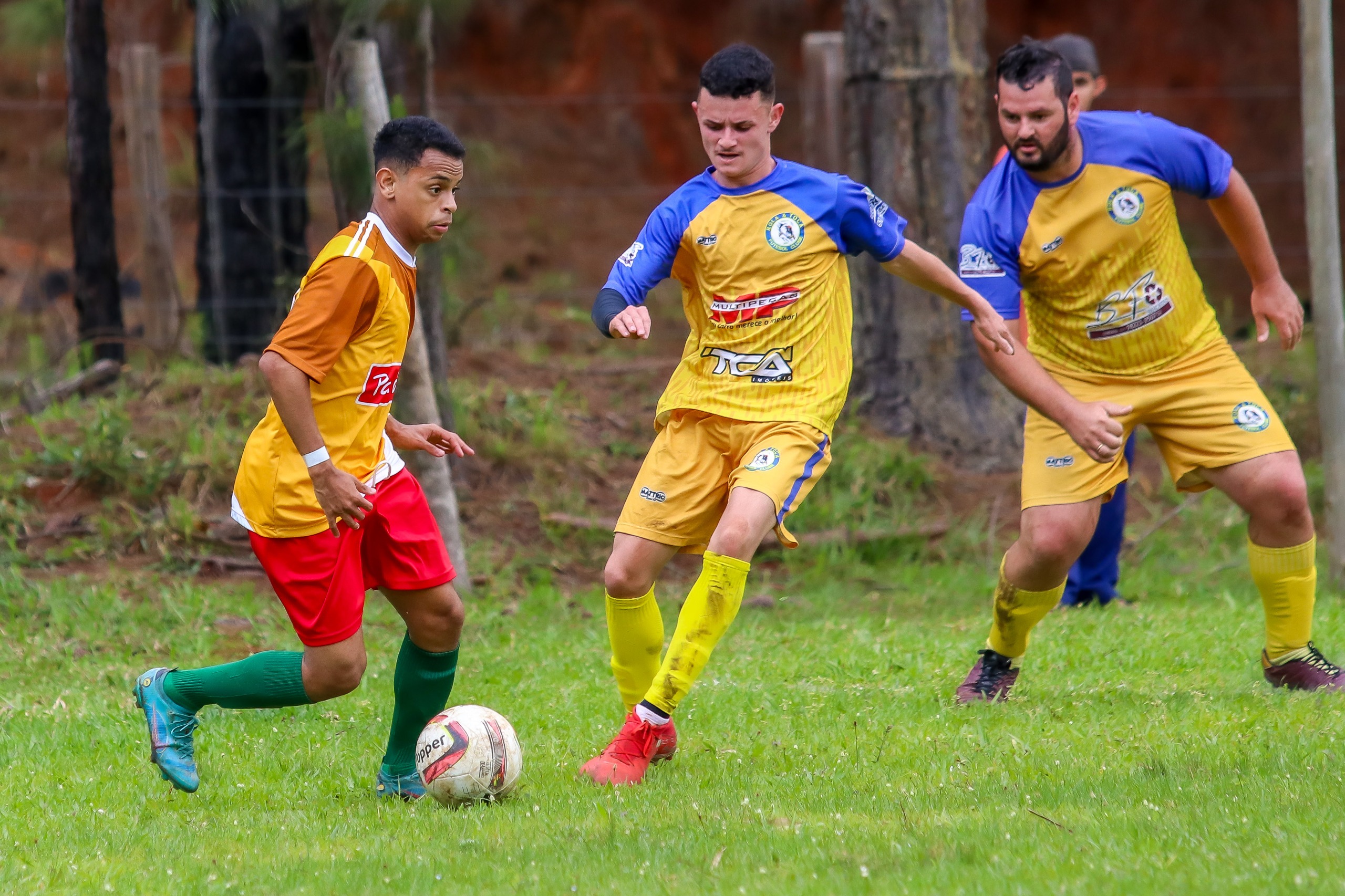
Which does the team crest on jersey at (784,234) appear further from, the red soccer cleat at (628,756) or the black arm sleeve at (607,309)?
the red soccer cleat at (628,756)

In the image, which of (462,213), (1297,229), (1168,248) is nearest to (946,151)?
(462,213)

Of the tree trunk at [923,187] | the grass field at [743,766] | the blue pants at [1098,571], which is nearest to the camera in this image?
the grass field at [743,766]

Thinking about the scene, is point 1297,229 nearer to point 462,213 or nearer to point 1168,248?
point 462,213

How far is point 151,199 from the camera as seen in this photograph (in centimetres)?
1062

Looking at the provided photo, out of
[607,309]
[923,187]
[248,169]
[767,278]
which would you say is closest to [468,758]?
[607,309]

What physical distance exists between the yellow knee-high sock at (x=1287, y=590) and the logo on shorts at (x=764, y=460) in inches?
74.4

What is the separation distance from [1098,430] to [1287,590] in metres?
1.12

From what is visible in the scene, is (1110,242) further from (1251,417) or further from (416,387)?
(416,387)

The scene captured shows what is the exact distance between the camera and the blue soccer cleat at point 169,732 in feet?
14.5

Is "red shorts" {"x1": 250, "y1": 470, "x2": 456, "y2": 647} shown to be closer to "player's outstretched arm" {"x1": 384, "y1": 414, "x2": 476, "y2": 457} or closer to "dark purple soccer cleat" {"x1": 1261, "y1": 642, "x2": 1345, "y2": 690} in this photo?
"player's outstretched arm" {"x1": 384, "y1": 414, "x2": 476, "y2": 457}

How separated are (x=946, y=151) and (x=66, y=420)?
5811 mm

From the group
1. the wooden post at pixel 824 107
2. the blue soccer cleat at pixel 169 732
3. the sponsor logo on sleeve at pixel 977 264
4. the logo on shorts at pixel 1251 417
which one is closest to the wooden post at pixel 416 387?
the blue soccer cleat at pixel 169 732

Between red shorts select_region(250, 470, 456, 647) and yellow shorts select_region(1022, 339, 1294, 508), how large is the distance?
7.55ft

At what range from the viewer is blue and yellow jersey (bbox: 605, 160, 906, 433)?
16.0ft
